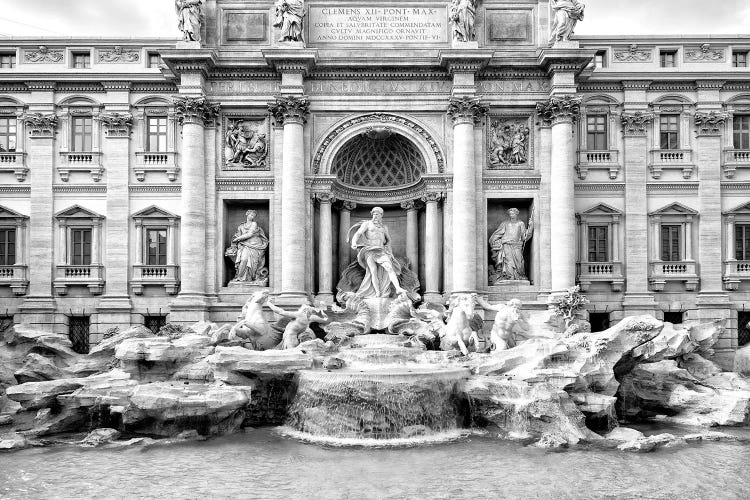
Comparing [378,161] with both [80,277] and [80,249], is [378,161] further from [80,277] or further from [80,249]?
[80,277]

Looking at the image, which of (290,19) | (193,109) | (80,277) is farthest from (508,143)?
(80,277)

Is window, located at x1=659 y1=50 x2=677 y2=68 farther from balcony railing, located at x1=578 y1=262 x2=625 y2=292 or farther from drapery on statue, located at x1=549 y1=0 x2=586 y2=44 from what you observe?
balcony railing, located at x1=578 y1=262 x2=625 y2=292

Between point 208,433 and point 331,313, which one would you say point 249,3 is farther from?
point 208,433

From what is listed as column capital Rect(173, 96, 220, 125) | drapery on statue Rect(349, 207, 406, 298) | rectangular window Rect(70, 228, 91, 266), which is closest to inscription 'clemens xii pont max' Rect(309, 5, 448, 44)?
column capital Rect(173, 96, 220, 125)

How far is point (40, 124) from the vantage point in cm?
2564

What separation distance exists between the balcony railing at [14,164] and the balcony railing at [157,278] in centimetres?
625

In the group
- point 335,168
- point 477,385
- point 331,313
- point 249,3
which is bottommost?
point 477,385

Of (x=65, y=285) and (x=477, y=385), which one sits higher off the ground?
(x=65, y=285)

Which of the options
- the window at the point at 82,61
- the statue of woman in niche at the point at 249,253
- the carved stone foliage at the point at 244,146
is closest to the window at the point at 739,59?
the carved stone foliage at the point at 244,146

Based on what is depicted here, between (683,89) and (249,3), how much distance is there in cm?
1850

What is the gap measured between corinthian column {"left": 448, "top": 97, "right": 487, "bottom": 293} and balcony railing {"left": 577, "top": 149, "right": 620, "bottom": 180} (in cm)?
486

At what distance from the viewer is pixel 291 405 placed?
59.8ft

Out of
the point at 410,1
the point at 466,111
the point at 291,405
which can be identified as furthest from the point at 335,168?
the point at 291,405

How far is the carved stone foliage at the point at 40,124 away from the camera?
25.6 metres
